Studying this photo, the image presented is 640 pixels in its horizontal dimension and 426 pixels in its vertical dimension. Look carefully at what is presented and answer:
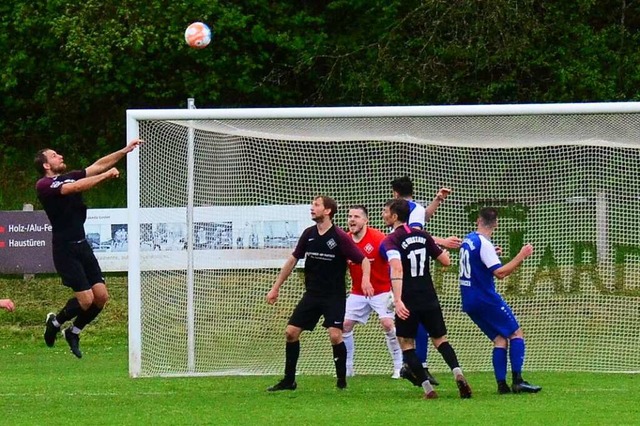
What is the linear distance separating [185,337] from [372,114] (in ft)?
10.5

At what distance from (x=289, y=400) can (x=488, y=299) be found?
2.04m

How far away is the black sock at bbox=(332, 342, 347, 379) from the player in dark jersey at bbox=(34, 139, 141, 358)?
8.71 feet

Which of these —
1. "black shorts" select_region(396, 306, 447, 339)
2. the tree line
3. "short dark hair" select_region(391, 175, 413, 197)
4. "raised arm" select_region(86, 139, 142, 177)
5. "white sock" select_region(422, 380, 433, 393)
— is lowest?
"white sock" select_region(422, 380, 433, 393)

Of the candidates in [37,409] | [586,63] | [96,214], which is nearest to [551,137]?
[37,409]

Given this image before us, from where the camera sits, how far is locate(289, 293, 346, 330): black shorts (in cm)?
1234

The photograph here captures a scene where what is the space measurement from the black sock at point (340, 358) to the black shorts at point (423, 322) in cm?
97

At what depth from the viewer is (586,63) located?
27000 mm

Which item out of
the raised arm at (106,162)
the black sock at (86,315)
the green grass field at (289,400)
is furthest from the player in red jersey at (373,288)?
the black sock at (86,315)

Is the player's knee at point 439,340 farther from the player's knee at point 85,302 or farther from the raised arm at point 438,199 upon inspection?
the player's knee at point 85,302

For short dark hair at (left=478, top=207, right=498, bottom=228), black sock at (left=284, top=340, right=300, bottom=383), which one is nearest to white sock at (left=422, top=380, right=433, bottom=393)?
black sock at (left=284, top=340, right=300, bottom=383)

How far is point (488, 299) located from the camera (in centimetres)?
1184

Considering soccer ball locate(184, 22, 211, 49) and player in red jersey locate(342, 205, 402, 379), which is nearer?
player in red jersey locate(342, 205, 402, 379)

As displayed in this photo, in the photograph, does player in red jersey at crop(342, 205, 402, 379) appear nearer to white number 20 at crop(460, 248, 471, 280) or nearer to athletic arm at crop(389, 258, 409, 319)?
white number 20 at crop(460, 248, 471, 280)

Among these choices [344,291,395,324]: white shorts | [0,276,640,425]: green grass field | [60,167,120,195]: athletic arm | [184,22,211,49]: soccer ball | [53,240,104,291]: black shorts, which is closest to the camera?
[0,276,640,425]: green grass field
